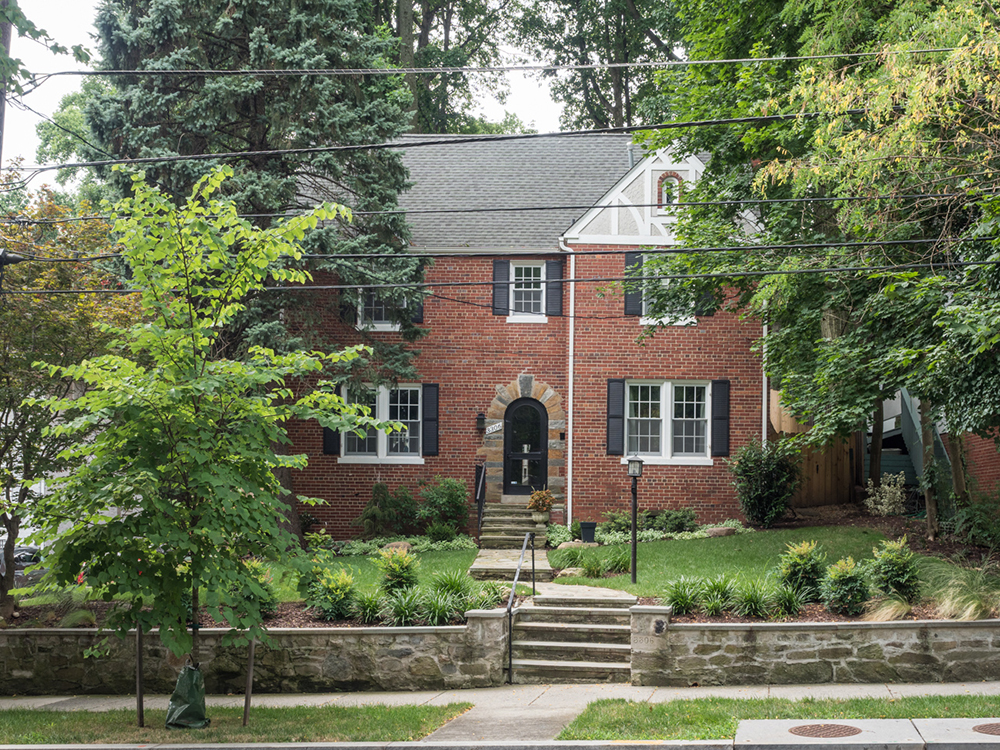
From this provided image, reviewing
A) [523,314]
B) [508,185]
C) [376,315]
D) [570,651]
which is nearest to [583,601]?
[570,651]

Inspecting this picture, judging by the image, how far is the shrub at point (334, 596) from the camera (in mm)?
10711

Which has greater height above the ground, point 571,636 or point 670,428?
point 670,428

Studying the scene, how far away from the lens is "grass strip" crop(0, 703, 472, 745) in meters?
7.95

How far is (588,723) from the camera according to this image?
7.98 meters

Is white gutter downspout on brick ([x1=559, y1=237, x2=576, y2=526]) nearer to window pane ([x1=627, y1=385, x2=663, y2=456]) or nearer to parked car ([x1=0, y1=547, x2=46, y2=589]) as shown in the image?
window pane ([x1=627, y1=385, x2=663, y2=456])

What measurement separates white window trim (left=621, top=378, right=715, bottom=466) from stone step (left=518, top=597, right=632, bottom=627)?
8447 millimetres

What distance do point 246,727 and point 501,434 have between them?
11.8m

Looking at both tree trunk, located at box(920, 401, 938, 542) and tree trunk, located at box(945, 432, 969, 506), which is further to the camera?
tree trunk, located at box(920, 401, 938, 542)

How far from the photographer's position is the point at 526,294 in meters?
20.3

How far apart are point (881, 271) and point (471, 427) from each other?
10145 millimetres

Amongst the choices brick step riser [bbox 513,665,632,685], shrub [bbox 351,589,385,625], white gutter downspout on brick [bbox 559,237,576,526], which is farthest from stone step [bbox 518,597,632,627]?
white gutter downspout on brick [bbox 559,237,576,526]

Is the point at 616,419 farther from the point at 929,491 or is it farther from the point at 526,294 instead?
the point at 929,491

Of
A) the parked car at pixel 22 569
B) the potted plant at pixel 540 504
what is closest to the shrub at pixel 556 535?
the potted plant at pixel 540 504

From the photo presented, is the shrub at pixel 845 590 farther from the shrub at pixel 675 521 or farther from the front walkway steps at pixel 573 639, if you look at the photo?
the shrub at pixel 675 521
